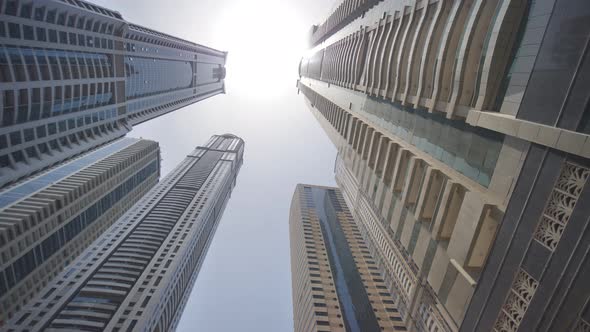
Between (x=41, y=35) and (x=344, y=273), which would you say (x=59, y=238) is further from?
(x=344, y=273)

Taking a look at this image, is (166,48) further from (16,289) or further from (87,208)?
(16,289)

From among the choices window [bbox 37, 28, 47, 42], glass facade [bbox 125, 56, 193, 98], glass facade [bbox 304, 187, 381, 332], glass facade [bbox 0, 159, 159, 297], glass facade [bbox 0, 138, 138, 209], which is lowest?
glass facade [bbox 304, 187, 381, 332]

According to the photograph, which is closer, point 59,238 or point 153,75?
point 59,238

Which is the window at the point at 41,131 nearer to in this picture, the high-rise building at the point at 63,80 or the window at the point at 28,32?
the high-rise building at the point at 63,80

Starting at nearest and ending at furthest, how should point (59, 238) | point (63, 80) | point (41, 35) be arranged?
point (41, 35)
point (63, 80)
point (59, 238)

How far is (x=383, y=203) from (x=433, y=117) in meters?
7.81

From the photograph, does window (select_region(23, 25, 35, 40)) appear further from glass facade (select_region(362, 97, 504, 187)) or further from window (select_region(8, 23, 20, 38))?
glass facade (select_region(362, 97, 504, 187))

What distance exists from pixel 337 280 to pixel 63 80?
8162 centimetres

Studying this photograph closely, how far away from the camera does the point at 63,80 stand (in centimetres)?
5044

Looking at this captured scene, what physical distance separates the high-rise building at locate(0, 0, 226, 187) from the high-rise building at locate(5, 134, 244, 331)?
46.1 m

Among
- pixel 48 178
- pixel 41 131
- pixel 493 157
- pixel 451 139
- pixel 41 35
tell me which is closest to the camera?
pixel 493 157

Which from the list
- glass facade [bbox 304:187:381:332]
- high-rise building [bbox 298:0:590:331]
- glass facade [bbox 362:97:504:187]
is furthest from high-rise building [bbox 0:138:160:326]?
high-rise building [bbox 298:0:590:331]

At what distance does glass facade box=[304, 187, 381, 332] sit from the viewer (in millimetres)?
82125

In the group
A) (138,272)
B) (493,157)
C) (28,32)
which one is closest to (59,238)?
(138,272)
